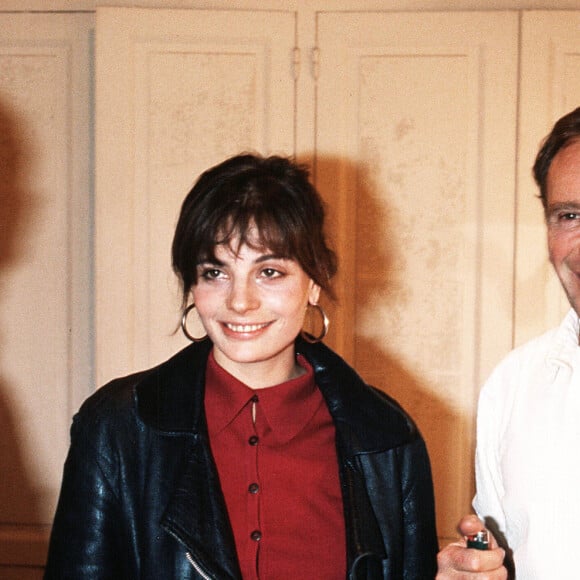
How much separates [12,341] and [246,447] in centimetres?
150

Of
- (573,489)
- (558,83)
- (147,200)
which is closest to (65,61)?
(147,200)

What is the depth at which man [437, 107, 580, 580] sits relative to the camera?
1469 millimetres

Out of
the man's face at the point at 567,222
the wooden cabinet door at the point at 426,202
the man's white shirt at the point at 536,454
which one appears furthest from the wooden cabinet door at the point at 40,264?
the man's face at the point at 567,222

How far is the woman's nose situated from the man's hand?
500mm

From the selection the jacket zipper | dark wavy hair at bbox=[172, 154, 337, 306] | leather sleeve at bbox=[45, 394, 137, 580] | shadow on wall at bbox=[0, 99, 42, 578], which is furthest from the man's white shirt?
shadow on wall at bbox=[0, 99, 42, 578]

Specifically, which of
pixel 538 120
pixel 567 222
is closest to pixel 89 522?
pixel 567 222

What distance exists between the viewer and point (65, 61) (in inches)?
108

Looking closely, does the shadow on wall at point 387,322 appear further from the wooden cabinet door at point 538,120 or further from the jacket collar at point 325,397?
the jacket collar at point 325,397

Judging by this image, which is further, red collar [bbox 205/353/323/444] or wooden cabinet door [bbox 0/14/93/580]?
wooden cabinet door [bbox 0/14/93/580]

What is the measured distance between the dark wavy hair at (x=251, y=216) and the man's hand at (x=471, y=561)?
1.72 feet

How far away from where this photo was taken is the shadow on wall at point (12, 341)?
9.14ft

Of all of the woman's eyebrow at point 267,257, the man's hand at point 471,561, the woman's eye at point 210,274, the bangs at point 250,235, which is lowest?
the man's hand at point 471,561

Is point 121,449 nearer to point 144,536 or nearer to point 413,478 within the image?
point 144,536

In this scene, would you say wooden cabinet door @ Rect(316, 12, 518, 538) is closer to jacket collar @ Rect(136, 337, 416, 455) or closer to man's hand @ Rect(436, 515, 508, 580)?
jacket collar @ Rect(136, 337, 416, 455)
